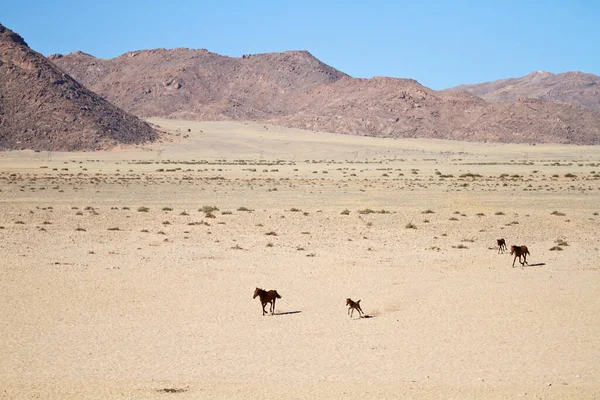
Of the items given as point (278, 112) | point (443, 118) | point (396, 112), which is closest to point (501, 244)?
point (396, 112)

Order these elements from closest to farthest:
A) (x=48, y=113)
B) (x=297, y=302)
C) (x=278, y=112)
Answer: (x=297, y=302) → (x=48, y=113) → (x=278, y=112)

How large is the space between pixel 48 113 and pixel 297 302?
113 meters

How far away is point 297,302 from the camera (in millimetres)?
15227

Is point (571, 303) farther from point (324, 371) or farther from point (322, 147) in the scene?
point (322, 147)

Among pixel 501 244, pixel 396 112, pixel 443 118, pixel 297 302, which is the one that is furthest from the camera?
pixel 396 112

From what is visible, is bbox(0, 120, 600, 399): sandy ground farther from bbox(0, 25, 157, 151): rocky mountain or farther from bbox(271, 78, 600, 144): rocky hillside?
bbox(271, 78, 600, 144): rocky hillside

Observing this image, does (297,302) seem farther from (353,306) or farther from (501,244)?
(501,244)

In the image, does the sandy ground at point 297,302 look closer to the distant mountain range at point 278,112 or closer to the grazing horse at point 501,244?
the grazing horse at point 501,244

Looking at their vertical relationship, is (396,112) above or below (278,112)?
above

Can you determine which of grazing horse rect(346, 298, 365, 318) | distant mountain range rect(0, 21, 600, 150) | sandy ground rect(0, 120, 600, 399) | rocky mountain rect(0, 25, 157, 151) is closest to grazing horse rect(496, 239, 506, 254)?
sandy ground rect(0, 120, 600, 399)

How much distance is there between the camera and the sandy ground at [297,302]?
999 centimetres

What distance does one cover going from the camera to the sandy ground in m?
9.99

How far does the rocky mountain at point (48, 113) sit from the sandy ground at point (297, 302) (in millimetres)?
83007

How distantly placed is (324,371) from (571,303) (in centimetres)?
692
